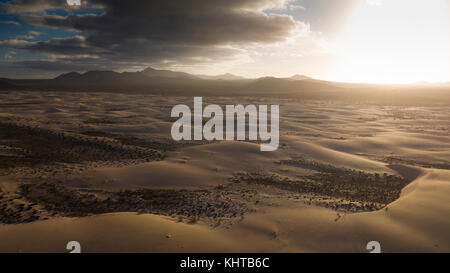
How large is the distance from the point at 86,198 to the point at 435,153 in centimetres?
1740

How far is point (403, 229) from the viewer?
5.90 metres

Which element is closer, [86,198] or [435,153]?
[86,198]

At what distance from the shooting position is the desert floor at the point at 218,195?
5414 millimetres

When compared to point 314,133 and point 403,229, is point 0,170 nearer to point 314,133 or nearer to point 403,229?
point 403,229

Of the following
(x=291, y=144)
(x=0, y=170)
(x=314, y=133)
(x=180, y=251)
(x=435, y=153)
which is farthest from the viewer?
(x=314, y=133)

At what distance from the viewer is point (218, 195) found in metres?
8.40

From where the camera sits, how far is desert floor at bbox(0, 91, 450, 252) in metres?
5.41

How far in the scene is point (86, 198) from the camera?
7980 mm

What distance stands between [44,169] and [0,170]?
1.48 m
